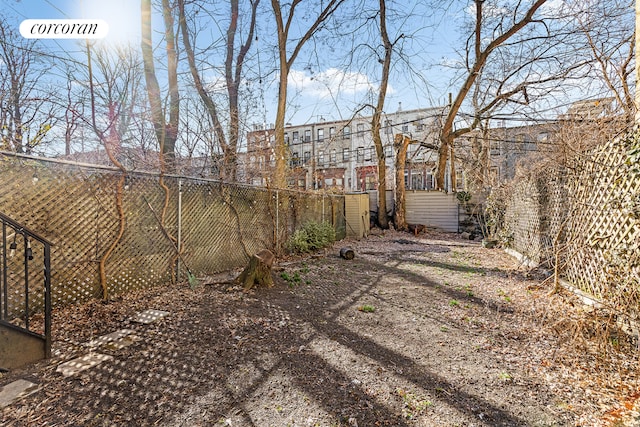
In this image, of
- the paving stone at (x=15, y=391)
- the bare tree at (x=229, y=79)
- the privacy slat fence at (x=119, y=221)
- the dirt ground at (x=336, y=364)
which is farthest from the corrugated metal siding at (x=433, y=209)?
the paving stone at (x=15, y=391)

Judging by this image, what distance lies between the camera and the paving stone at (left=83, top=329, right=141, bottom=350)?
9.27 feet

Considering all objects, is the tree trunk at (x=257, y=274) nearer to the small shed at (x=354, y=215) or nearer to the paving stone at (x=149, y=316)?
the paving stone at (x=149, y=316)

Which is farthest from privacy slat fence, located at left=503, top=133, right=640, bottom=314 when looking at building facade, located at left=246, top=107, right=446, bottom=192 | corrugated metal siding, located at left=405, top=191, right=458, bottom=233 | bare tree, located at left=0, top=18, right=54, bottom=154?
bare tree, located at left=0, top=18, right=54, bottom=154

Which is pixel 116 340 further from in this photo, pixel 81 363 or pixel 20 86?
pixel 20 86

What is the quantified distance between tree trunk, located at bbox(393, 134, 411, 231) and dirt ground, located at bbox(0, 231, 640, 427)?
29.9 feet

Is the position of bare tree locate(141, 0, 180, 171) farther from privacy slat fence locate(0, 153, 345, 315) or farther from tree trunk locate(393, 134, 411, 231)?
tree trunk locate(393, 134, 411, 231)

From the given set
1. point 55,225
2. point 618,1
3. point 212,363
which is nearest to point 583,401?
point 212,363

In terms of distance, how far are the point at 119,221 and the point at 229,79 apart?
269 inches

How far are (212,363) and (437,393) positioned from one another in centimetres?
183

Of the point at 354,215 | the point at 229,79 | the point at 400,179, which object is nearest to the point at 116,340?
the point at 229,79

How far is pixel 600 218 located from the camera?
3.62 meters

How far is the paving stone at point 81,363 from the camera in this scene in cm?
239

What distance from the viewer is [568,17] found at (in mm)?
7371

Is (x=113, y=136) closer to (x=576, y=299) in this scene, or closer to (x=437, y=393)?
(x=437, y=393)
